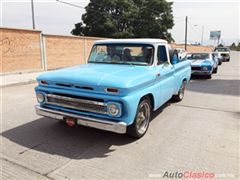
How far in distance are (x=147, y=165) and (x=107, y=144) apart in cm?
96

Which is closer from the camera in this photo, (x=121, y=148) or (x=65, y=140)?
(x=121, y=148)

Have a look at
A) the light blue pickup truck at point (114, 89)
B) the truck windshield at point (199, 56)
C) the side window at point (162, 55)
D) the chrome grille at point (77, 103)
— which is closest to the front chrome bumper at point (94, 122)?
the light blue pickup truck at point (114, 89)

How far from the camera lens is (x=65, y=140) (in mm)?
4180

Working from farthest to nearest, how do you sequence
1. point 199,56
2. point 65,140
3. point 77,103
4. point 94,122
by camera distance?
point 199,56 → point 65,140 → point 77,103 → point 94,122

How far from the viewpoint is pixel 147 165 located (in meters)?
3.32

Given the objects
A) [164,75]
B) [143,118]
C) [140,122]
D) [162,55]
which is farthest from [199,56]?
[140,122]

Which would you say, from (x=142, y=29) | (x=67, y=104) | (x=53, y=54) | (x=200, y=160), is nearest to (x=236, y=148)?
(x=200, y=160)

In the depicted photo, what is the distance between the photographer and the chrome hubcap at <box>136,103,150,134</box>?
4174mm

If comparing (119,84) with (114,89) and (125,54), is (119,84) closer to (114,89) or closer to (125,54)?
(114,89)

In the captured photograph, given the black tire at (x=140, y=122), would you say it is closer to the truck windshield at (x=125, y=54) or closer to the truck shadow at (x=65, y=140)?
the truck shadow at (x=65, y=140)

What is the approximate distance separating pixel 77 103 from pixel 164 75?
217 cm

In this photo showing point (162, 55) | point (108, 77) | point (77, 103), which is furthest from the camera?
point (162, 55)

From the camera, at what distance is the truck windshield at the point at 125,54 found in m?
4.79

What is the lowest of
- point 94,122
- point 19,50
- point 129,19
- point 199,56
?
point 94,122
